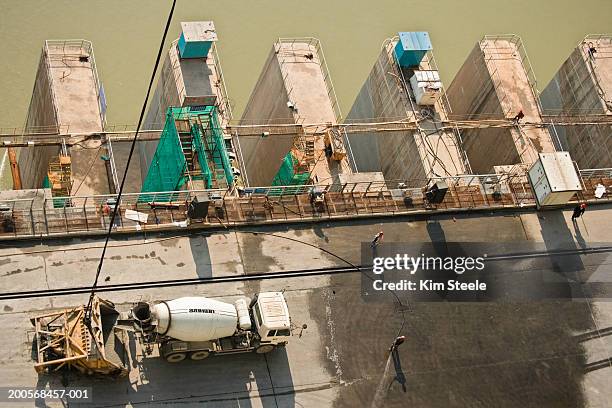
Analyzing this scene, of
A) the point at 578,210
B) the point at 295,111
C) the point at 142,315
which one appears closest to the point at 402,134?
the point at 295,111

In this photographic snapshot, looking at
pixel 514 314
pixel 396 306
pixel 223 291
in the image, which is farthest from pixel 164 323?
pixel 514 314

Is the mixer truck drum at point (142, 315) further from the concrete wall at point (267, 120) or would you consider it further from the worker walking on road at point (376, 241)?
the concrete wall at point (267, 120)

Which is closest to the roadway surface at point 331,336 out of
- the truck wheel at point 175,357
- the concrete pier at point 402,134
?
the truck wheel at point 175,357

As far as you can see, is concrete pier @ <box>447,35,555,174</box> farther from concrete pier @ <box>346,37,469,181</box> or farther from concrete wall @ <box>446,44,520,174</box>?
concrete pier @ <box>346,37,469,181</box>

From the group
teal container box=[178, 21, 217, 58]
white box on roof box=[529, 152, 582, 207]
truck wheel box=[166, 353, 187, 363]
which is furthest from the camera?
teal container box=[178, 21, 217, 58]

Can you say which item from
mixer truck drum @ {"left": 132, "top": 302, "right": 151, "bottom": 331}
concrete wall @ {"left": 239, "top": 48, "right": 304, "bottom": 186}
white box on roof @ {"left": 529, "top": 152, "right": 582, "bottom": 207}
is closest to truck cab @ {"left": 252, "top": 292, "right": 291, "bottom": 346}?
mixer truck drum @ {"left": 132, "top": 302, "right": 151, "bottom": 331}

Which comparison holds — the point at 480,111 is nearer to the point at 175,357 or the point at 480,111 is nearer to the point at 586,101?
the point at 586,101
